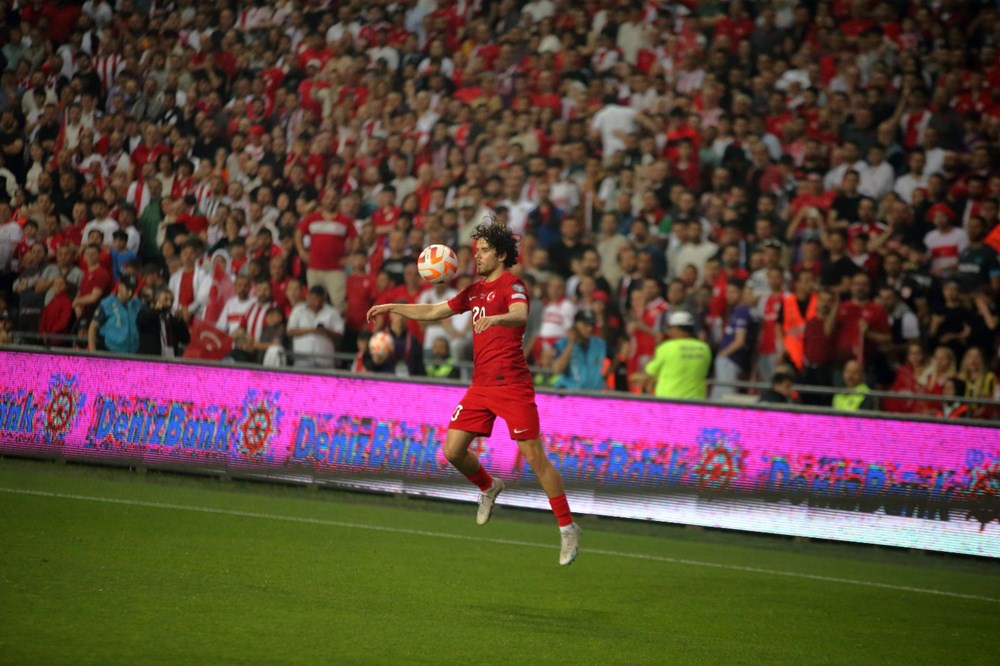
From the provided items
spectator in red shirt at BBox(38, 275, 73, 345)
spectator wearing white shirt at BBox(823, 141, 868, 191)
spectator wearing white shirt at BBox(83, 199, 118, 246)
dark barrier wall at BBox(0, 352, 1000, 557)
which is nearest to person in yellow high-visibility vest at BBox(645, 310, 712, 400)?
dark barrier wall at BBox(0, 352, 1000, 557)

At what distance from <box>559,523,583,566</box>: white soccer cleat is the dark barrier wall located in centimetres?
374

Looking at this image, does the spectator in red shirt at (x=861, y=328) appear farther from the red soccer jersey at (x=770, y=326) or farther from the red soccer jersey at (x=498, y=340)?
the red soccer jersey at (x=498, y=340)

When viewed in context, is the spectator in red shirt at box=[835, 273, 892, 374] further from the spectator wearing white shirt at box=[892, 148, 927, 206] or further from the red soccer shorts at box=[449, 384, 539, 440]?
the red soccer shorts at box=[449, 384, 539, 440]

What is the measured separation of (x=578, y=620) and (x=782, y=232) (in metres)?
8.52

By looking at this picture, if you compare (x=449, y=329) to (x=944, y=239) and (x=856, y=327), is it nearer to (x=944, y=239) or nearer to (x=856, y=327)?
(x=856, y=327)

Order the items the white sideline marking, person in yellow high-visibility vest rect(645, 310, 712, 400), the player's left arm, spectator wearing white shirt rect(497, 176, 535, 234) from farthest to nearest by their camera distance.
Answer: spectator wearing white shirt rect(497, 176, 535, 234) < person in yellow high-visibility vest rect(645, 310, 712, 400) < the white sideline marking < the player's left arm

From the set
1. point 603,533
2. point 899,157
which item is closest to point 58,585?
point 603,533

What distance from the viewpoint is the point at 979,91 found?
1527 centimetres

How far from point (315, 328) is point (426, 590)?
7.64 meters

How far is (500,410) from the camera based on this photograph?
8.62 m

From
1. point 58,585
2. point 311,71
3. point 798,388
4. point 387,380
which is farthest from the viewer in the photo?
point 311,71

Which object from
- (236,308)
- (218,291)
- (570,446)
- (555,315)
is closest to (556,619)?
(570,446)

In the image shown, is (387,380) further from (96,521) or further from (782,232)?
(782,232)

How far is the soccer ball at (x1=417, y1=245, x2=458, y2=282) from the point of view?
29.7ft
